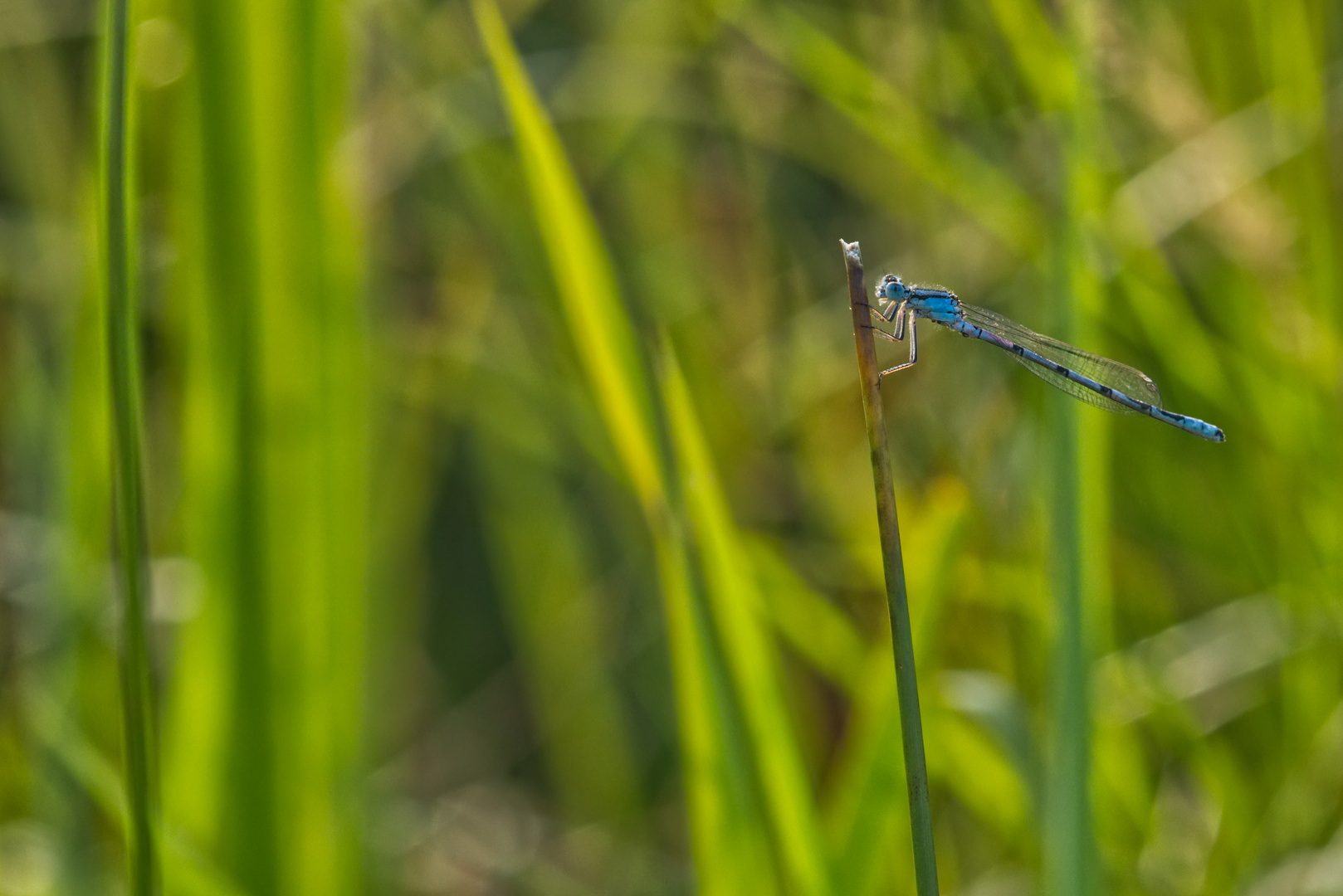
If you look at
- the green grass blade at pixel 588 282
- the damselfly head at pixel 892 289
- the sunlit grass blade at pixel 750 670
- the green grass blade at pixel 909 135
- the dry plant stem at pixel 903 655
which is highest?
the green grass blade at pixel 909 135

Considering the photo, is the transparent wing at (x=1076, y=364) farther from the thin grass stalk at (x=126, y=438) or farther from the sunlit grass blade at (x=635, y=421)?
the thin grass stalk at (x=126, y=438)

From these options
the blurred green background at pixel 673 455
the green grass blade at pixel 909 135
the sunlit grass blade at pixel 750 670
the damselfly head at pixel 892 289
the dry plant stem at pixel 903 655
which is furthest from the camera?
the damselfly head at pixel 892 289

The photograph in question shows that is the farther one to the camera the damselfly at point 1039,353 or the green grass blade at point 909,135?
the green grass blade at point 909,135

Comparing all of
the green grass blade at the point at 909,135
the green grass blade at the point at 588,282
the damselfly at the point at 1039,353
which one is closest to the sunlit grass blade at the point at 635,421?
the green grass blade at the point at 588,282

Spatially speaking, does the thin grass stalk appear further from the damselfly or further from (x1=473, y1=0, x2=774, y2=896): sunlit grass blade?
the damselfly

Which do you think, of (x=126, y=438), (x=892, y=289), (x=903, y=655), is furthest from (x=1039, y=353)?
(x=126, y=438)

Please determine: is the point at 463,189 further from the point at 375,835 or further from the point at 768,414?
the point at 375,835

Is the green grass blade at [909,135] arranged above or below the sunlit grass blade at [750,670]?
above


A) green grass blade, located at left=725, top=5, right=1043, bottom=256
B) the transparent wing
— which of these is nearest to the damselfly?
the transparent wing
